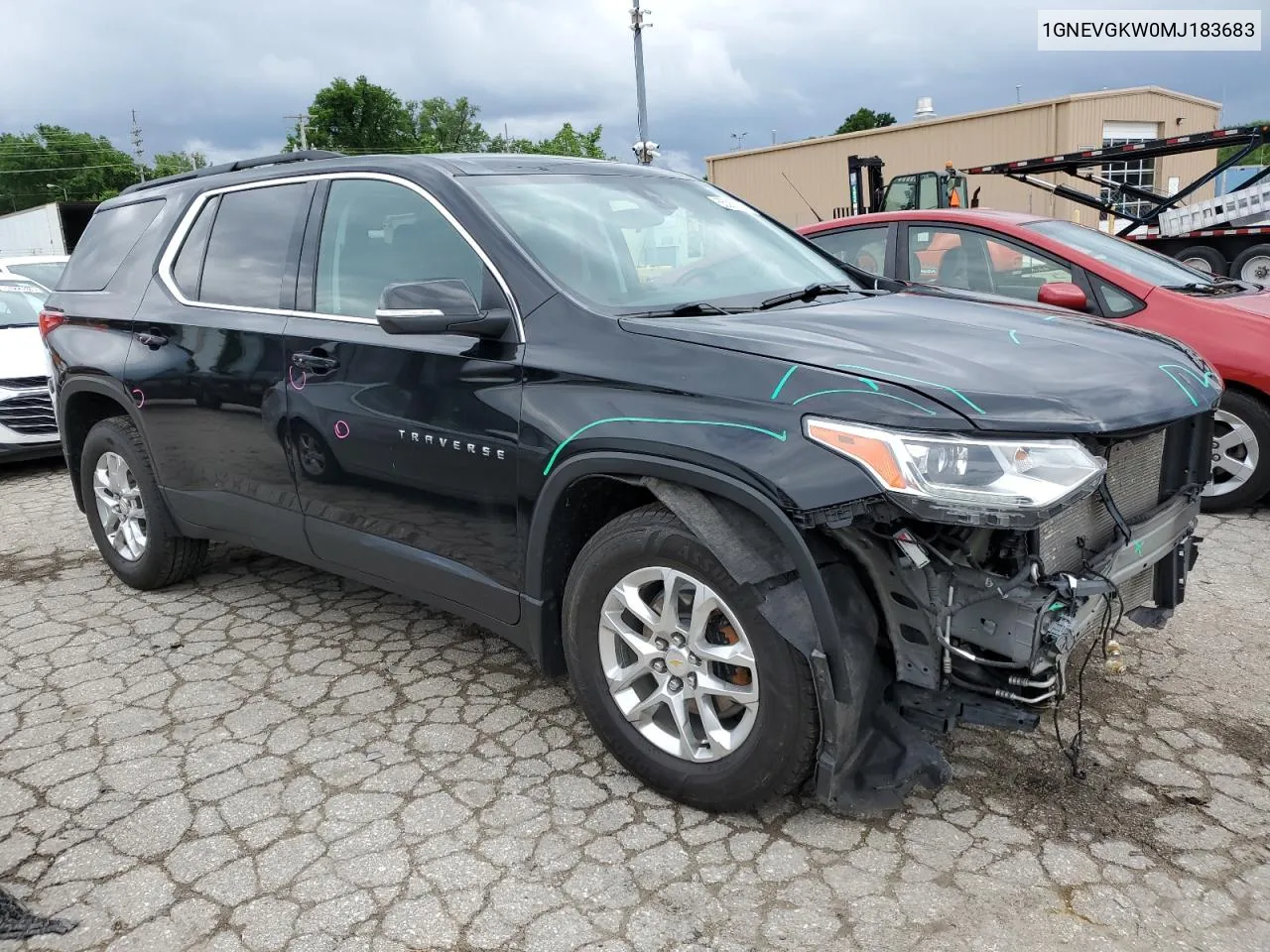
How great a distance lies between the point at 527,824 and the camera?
9.38 feet

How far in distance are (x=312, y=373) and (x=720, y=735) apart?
191 cm

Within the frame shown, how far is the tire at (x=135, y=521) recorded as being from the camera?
4.54 metres

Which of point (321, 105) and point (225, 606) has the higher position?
point (321, 105)

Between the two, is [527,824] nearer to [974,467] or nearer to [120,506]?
[974,467]

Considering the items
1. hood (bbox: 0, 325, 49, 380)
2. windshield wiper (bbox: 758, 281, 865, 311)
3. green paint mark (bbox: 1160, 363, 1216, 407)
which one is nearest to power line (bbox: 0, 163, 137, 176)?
hood (bbox: 0, 325, 49, 380)

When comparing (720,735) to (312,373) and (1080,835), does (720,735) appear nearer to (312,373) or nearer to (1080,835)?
(1080,835)

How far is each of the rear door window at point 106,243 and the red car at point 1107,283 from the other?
3473 mm

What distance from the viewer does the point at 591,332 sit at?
286 cm

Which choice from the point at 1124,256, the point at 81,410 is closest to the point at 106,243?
the point at 81,410

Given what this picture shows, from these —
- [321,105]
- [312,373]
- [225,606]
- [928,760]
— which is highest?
[321,105]

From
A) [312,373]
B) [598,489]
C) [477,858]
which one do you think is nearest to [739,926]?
[477,858]

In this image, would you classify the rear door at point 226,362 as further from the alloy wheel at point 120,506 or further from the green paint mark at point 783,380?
the green paint mark at point 783,380

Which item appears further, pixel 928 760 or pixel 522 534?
pixel 522 534

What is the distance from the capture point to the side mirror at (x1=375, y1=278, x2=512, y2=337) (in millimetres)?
2900
